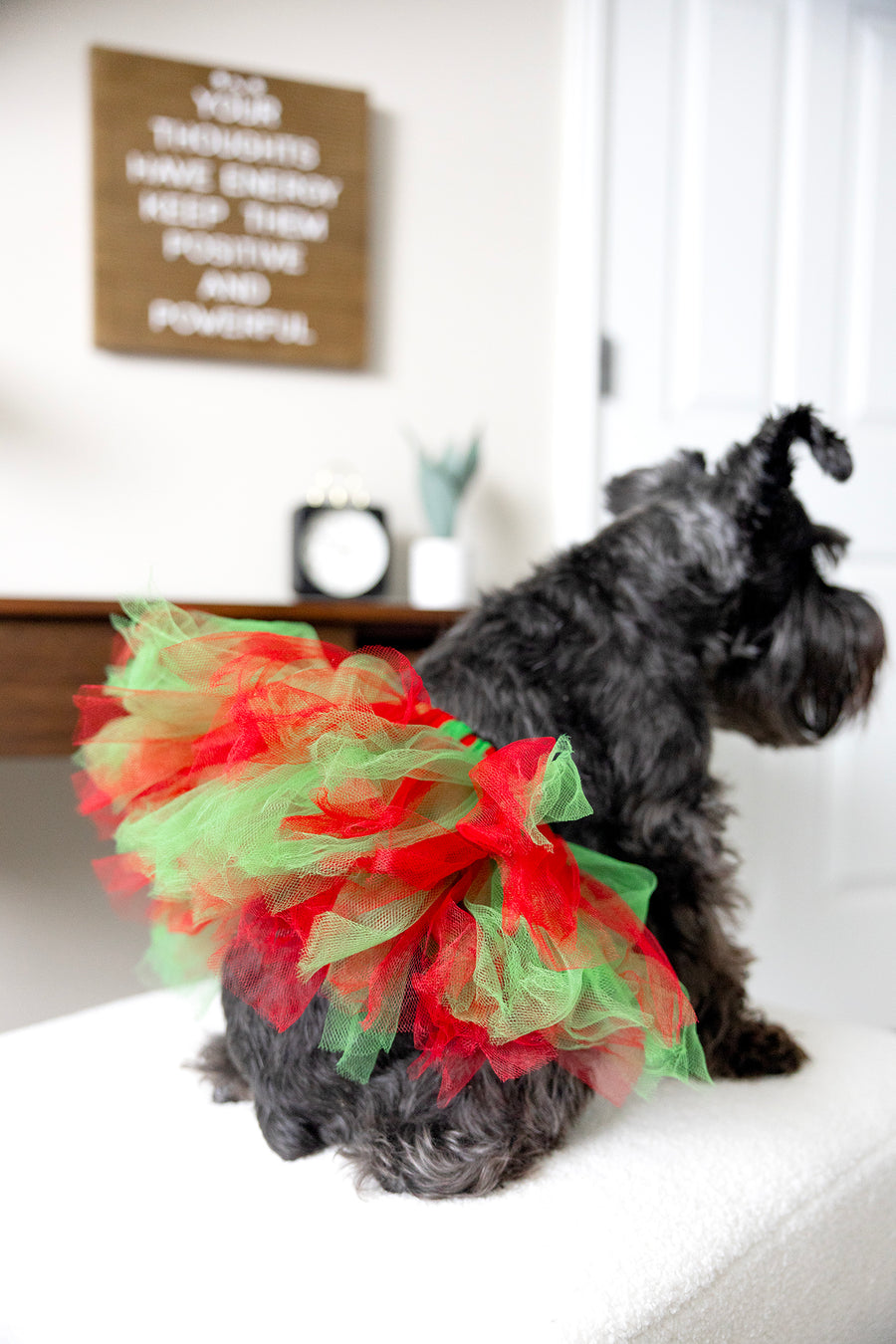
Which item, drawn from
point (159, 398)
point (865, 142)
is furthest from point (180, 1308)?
point (865, 142)

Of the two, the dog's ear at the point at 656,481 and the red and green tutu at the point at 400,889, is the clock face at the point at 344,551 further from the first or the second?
the red and green tutu at the point at 400,889

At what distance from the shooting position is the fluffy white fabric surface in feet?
1.75

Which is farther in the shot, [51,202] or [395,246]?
[395,246]

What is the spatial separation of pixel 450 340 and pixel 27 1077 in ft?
4.98

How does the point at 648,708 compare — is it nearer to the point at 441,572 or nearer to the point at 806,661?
the point at 806,661

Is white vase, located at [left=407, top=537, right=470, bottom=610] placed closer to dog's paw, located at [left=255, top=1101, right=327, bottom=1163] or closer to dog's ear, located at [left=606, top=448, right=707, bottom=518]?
dog's ear, located at [left=606, top=448, right=707, bottom=518]

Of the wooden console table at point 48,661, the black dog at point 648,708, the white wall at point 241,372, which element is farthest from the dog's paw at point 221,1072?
the white wall at point 241,372

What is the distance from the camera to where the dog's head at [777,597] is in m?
0.92

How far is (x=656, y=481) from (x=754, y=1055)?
619 mm

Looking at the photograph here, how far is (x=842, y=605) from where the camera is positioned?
3.22 feet

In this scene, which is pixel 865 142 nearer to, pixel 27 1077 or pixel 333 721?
pixel 333 721

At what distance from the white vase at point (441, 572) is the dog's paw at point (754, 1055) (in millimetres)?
984

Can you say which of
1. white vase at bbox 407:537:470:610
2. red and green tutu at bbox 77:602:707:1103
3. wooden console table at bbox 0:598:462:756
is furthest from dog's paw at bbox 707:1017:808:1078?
white vase at bbox 407:537:470:610

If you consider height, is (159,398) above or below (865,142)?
below
